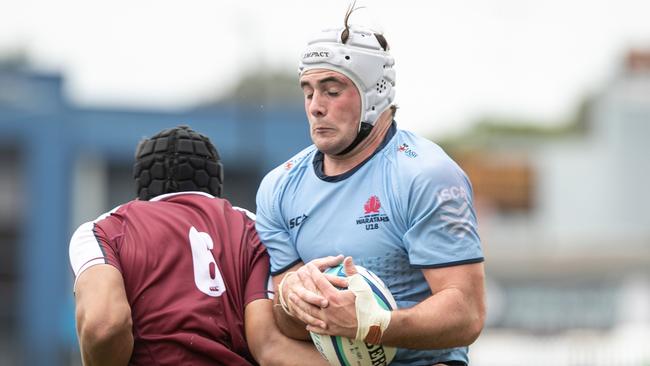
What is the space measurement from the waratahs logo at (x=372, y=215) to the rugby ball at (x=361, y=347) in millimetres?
231

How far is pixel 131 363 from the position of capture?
239 inches

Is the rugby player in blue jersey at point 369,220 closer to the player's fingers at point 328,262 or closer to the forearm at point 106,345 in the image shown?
the player's fingers at point 328,262

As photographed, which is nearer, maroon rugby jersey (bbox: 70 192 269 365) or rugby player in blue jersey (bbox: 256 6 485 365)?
rugby player in blue jersey (bbox: 256 6 485 365)

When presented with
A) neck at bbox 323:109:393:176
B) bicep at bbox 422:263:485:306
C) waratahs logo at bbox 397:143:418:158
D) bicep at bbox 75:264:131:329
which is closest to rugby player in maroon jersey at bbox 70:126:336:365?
bicep at bbox 75:264:131:329

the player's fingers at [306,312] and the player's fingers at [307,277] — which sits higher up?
the player's fingers at [307,277]

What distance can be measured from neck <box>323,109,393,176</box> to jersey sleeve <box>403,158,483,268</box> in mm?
388

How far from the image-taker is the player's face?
594 cm

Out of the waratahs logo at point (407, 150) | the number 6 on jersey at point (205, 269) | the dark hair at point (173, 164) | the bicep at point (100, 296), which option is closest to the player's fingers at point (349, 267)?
the waratahs logo at point (407, 150)

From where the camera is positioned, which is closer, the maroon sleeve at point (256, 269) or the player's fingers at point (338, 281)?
the player's fingers at point (338, 281)

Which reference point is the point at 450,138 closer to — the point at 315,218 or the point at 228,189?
the point at 228,189

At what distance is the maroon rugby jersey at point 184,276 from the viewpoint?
6.06 meters

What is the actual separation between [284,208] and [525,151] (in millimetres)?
53502

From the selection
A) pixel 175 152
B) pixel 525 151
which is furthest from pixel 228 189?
pixel 175 152

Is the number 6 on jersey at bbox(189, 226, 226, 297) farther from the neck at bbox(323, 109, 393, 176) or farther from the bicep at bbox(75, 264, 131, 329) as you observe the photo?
the neck at bbox(323, 109, 393, 176)
